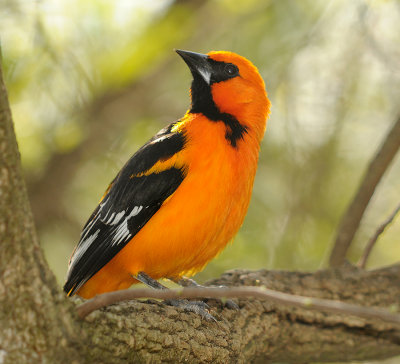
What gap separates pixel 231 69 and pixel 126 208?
1609 mm

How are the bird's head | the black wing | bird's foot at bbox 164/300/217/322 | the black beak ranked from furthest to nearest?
the black beak
the bird's head
the black wing
bird's foot at bbox 164/300/217/322

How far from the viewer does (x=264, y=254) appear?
6.30 metres

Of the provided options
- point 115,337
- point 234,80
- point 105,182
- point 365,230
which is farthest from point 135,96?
point 115,337

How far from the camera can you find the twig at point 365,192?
15.8 feet

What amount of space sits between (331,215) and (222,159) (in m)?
3.02

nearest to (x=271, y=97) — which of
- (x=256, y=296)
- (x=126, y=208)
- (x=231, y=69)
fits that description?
(x=231, y=69)

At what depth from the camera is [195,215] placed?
385 cm

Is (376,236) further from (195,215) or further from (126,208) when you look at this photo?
(126,208)

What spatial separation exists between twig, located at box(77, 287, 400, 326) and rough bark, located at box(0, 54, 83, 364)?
0.19 m

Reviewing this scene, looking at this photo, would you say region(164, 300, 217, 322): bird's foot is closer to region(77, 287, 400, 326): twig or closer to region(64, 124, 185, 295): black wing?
region(64, 124, 185, 295): black wing

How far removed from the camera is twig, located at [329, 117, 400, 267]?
4820mm

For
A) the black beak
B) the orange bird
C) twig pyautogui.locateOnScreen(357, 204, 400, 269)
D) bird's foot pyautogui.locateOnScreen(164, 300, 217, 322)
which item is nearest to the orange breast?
the orange bird

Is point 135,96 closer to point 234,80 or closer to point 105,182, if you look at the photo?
point 105,182

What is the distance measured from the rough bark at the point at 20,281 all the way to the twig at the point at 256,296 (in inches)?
7.7
